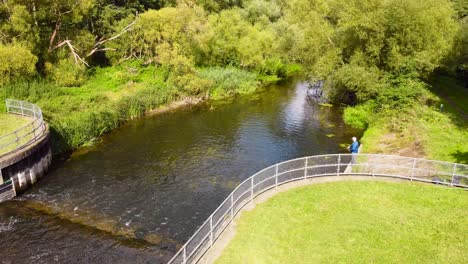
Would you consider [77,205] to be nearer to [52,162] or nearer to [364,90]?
[52,162]

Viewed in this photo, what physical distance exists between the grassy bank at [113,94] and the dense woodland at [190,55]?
13 centimetres

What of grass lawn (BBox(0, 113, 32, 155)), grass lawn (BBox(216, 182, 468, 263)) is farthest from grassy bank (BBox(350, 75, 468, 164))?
grass lawn (BBox(0, 113, 32, 155))

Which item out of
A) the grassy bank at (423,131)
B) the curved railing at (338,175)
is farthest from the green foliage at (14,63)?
the grassy bank at (423,131)

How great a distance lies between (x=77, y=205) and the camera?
25.8m

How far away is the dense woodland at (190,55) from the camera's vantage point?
4028cm

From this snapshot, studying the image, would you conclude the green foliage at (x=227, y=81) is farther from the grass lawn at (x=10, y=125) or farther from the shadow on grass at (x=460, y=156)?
the shadow on grass at (x=460, y=156)

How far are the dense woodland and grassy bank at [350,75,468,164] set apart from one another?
362 mm

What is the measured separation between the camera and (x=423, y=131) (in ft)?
116

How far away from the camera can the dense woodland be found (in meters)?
40.3

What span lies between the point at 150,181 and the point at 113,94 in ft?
67.3

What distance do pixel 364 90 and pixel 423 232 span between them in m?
29.4

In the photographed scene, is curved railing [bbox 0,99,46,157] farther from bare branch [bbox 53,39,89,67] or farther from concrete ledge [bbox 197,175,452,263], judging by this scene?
concrete ledge [bbox 197,175,452,263]

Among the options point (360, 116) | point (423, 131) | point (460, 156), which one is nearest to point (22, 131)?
point (360, 116)

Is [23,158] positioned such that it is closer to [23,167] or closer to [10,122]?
[23,167]
